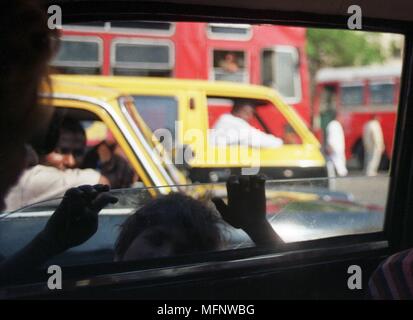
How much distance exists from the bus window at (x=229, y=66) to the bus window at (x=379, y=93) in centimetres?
538

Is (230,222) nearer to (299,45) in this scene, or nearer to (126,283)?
(126,283)

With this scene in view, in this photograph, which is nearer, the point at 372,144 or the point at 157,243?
the point at 157,243

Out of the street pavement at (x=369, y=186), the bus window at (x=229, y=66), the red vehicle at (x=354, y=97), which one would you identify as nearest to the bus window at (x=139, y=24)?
the street pavement at (x=369, y=186)

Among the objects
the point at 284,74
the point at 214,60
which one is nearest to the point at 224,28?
the point at 214,60

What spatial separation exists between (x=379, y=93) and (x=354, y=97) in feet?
2.81

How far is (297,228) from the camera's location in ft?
6.89

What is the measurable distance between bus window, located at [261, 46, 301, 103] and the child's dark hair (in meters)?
7.31

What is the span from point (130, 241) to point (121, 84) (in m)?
3.85

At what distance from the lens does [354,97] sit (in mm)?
14750

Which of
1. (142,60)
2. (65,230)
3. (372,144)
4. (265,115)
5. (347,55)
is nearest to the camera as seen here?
(65,230)

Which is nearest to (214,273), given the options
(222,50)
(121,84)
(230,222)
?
(230,222)

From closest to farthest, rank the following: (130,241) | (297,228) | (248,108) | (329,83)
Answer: (130,241) → (297,228) → (248,108) → (329,83)

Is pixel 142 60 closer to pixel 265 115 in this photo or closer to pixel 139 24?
pixel 265 115

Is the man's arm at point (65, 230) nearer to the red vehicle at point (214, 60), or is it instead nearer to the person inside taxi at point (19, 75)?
the person inside taxi at point (19, 75)
